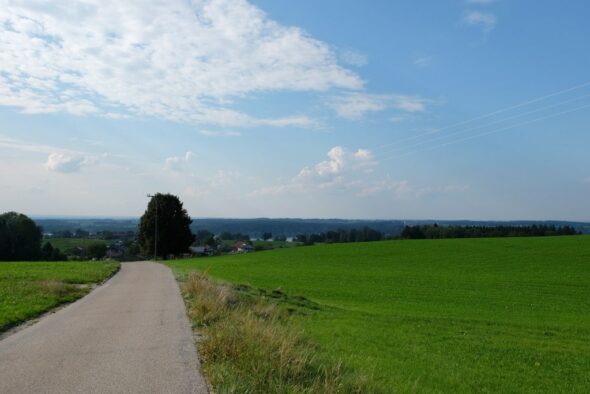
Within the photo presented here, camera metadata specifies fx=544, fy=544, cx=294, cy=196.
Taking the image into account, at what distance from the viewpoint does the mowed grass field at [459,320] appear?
10875 millimetres

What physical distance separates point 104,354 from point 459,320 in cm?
1456

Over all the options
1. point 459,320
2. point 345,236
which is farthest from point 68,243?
point 459,320

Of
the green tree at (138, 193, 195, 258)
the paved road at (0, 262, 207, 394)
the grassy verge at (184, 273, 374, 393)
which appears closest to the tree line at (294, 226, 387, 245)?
the green tree at (138, 193, 195, 258)

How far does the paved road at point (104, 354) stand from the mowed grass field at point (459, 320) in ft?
10.5

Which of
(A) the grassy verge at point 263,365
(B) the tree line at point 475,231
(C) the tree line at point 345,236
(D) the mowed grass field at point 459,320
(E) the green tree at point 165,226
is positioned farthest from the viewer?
(C) the tree line at point 345,236

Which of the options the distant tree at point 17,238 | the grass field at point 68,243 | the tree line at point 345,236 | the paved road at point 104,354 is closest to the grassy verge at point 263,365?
the paved road at point 104,354

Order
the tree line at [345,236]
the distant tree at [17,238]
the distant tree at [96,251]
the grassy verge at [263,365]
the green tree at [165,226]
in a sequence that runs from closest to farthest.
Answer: the grassy verge at [263,365] → the green tree at [165,226] → the distant tree at [17,238] → the distant tree at [96,251] → the tree line at [345,236]

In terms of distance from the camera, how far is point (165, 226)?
81938 mm

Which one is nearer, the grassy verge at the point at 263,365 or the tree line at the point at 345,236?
the grassy verge at the point at 263,365

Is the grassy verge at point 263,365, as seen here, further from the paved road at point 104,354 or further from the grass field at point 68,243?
the grass field at point 68,243

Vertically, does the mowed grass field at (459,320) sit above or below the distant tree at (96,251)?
above

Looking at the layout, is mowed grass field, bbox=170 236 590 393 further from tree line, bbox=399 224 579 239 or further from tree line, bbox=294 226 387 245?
tree line, bbox=294 226 387 245

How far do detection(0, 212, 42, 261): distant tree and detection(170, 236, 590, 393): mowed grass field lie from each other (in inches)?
2150

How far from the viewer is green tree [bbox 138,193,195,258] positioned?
8181 centimetres
